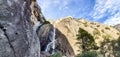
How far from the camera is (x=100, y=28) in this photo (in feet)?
510

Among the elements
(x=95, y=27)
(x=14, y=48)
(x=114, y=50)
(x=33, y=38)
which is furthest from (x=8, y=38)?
(x=95, y=27)

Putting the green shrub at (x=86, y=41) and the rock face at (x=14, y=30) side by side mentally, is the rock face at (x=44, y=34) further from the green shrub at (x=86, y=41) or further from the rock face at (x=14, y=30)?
the rock face at (x=14, y=30)

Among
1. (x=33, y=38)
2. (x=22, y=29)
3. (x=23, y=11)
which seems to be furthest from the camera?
(x=33, y=38)

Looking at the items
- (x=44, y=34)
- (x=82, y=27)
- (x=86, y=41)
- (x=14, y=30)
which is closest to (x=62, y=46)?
(x=44, y=34)

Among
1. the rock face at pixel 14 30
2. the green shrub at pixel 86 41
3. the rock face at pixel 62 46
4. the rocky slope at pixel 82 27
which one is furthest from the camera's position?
the rocky slope at pixel 82 27

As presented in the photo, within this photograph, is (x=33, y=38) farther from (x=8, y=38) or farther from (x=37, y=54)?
(x=8, y=38)

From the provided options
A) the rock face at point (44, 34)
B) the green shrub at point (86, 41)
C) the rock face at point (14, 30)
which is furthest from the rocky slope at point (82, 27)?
the rock face at point (14, 30)

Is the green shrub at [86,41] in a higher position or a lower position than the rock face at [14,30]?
higher

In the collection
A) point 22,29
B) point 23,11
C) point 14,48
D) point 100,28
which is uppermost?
point 100,28

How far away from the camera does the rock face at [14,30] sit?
22.7m

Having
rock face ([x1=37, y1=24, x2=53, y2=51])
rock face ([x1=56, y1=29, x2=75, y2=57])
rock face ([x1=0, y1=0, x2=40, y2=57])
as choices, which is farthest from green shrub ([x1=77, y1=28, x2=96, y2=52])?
rock face ([x1=0, y1=0, x2=40, y2=57])

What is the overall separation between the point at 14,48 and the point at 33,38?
6.26 metres

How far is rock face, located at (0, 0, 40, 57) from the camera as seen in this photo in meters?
22.7

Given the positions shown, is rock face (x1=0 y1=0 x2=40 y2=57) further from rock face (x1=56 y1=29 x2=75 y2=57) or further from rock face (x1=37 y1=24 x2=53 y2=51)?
rock face (x1=56 y1=29 x2=75 y2=57)
